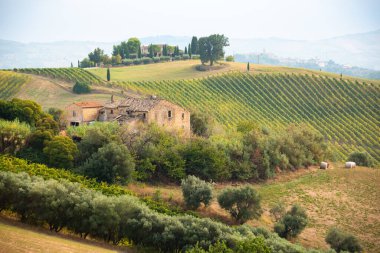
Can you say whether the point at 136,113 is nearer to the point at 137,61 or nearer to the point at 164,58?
the point at 137,61

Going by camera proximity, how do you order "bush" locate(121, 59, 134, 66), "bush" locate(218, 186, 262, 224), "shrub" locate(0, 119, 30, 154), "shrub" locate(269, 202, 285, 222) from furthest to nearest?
"bush" locate(121, 59, 134, 66) → "shrub" locate(0, 119, 30, 154) → "shrub" locate(269, 202, 285, 222) → "bush" locate(218, 186, 262, 224)

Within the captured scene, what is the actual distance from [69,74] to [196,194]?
67813 millimetres

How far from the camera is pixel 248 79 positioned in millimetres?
106688

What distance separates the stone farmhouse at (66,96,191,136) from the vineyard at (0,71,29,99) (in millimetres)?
27204

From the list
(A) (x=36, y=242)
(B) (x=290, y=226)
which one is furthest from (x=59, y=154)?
(B) (x=290, y=226)

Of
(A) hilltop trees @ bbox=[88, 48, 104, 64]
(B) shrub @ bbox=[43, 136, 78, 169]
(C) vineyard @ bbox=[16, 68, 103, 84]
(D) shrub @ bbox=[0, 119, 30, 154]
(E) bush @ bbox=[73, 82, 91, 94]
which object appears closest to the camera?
(B) shrub @ bbox=[43, 136, 78, 169]

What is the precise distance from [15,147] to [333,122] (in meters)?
59.8

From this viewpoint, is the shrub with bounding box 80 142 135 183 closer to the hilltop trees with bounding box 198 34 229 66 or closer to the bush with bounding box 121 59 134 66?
the hilltop trees with bounding box 198 34 229 66

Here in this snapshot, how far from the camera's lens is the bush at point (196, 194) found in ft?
139

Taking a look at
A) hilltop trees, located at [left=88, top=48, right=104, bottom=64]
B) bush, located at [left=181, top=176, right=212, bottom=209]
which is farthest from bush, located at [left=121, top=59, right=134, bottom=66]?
bush, located at [left=181, top=176, right=212, bottom=209]

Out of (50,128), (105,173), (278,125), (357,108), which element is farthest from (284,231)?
(357,108)

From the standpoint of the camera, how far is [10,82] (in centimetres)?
9262

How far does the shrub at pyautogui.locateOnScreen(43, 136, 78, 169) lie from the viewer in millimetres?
46781

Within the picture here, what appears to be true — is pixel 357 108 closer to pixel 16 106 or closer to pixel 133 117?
pixel 133 117
